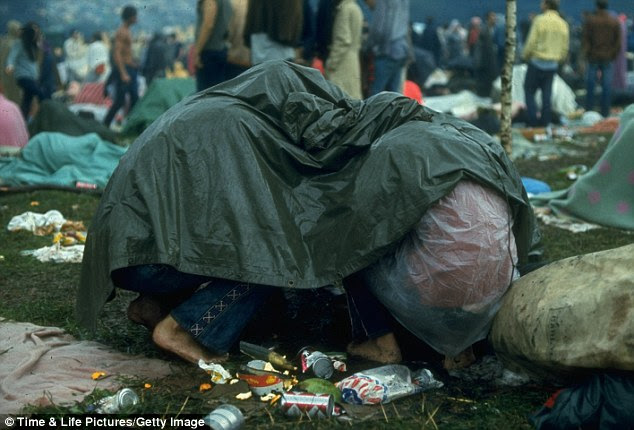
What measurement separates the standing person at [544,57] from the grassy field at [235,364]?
258 inches

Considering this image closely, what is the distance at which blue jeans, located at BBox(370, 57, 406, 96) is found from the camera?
9.75 meters

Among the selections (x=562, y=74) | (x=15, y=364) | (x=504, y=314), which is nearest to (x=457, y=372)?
(x=504, y=314)

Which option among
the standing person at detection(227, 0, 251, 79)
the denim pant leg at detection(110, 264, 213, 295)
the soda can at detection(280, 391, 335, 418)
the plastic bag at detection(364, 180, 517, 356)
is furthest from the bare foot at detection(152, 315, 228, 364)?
the standing person at detection(227, 0, 251, 79)

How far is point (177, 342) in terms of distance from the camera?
11.7 ft

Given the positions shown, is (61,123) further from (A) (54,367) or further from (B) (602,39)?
(B) (602,39)

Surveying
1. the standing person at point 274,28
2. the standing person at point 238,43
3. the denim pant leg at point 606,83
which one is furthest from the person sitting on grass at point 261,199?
the denim pant leg at point 606,83

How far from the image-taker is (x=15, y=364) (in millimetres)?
3555

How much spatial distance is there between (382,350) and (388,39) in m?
6.53

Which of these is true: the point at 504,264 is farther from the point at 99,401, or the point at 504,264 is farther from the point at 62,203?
the point at 62,203

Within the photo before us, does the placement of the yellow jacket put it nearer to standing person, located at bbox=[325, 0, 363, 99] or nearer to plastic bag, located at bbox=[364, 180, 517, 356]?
standing person, located at bbox=[325, 0, 363, 99]

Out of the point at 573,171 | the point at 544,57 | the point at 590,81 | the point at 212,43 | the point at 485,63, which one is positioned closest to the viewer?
the point at 573,171

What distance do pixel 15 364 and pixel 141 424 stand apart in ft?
2.84

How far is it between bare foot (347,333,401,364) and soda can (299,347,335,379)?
0.18m

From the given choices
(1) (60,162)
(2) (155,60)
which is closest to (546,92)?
(1) (60,162)
